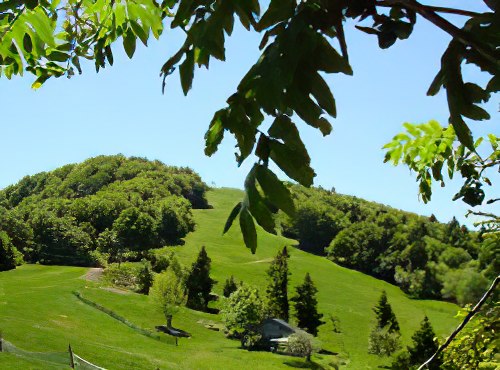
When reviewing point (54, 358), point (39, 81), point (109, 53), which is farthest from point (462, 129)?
point (54, 358)

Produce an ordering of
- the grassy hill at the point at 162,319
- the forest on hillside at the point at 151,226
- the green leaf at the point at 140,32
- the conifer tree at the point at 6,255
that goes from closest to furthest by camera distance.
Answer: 1. the green leaf at the point at 140,32
2. the grassy hill at the point at 162,319
3. the conifer tree at the point at 6,255
4. the forest on hillside at the point at 151,226

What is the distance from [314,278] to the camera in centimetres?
8950

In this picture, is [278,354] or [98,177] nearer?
[278,354]

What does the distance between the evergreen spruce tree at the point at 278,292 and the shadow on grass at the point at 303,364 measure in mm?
14179

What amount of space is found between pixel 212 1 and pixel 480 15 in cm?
81

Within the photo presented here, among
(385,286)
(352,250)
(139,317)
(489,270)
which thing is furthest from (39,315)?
(352,250)

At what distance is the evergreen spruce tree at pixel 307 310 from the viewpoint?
212 ft

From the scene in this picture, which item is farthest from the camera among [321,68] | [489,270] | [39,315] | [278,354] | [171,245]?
[171,245]

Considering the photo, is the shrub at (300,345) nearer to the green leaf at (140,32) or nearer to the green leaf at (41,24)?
the green leaf at (140,32)

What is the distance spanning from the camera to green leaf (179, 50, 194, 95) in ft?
4.96

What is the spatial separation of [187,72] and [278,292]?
221ft

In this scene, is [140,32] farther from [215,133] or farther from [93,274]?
[93,274]

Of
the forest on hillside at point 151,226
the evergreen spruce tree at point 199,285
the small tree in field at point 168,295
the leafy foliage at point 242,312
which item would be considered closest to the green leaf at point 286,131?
the small tree in field at point 168,295

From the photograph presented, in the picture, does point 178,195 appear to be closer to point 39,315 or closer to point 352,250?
point 352,250
